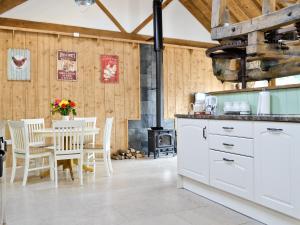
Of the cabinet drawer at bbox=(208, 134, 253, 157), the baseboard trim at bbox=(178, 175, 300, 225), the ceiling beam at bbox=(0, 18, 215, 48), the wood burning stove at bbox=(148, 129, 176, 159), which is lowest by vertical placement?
the baseboard trim at bbox=(178, 175, 300, 225)

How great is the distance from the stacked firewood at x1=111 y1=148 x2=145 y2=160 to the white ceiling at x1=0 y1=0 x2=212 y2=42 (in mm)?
2740

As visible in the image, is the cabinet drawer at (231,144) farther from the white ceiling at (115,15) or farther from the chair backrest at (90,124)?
the white ceiling at (115,15)

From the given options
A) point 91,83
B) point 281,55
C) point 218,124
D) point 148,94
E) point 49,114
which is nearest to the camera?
point 218,124

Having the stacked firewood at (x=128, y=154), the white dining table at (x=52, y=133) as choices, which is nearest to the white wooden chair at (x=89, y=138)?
the white dining table at (x=52, y=133)

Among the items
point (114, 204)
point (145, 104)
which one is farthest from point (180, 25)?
point (114, 204)

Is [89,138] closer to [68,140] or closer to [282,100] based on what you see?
[68,140]

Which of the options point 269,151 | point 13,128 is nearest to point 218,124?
point 269,151

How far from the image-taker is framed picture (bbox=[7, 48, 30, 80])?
18.4ft

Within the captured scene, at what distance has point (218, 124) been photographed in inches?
125

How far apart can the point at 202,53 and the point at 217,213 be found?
5341 millimetres

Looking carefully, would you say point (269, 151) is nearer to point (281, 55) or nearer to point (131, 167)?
point (281, 55)

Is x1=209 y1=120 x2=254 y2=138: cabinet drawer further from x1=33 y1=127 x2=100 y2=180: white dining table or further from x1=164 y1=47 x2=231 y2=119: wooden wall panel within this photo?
x1=164 y1=47 x2=231 y2=119: wooden wall panel

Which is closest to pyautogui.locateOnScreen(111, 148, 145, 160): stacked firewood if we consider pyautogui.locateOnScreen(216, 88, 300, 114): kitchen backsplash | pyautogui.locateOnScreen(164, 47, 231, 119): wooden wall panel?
pyautogui.locateOnScreen(164, 47, 231, 119): wooden wall panel

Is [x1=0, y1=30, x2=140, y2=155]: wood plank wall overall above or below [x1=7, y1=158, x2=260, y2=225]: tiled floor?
above
